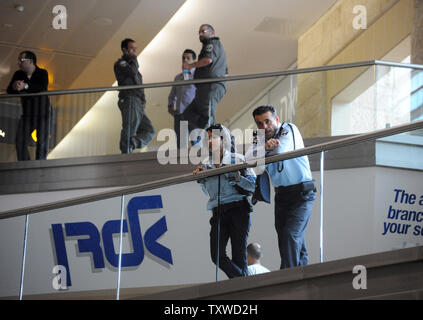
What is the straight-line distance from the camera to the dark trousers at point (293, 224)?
5.82m

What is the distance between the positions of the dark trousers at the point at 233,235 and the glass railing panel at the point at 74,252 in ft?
3.20

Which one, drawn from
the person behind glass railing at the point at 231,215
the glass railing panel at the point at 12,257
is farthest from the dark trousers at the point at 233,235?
the glass railing panel at the point at 12,257

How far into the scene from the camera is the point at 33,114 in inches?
427

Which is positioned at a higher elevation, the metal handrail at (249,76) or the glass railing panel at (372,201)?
the metal handrail at (249,76)

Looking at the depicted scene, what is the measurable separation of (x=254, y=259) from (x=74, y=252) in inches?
70.0

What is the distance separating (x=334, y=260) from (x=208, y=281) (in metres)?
1.08

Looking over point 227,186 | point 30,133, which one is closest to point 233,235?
point 227,186

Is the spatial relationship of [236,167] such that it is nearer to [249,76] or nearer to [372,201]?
[372,201]

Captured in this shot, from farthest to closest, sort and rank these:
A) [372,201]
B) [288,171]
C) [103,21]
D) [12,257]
Answer: [103,21]
[12,257]
[288,171]
[372,201]

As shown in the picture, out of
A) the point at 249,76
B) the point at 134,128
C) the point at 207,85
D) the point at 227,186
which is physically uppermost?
the point at 249,76

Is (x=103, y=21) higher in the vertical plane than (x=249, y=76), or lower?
higher

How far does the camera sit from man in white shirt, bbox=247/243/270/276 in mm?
5996

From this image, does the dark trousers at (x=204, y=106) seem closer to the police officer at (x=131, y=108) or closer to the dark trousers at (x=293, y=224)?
the police officer at (x=131, y=108)

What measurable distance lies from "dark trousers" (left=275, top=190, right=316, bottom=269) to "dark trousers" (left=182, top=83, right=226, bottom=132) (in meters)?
4.04
